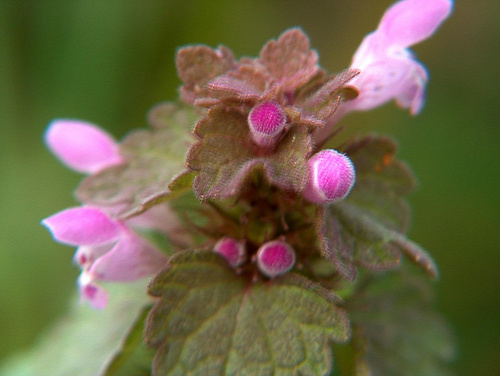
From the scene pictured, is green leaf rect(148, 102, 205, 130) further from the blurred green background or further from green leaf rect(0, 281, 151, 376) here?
the blurred green background

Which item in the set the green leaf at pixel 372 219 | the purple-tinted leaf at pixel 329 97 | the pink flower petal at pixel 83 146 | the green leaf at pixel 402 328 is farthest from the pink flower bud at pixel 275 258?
the pink flower petal at pixel 83 146

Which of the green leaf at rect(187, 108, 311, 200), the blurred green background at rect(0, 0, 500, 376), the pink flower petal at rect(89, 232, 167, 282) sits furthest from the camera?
the blurred green background at rect(0, 0, 500, 376)

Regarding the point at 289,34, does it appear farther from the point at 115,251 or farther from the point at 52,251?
the point at 52,251

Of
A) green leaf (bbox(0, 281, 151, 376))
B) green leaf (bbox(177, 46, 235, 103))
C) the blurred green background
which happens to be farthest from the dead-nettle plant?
the blurred green background

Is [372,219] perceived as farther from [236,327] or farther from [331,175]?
[236,327]

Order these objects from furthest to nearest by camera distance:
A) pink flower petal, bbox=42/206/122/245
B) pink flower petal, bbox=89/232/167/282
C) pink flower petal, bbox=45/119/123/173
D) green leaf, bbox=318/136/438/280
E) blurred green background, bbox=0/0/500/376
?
blurred green background, bbox=0/0/500/376
pink flower petal, bbox=45/119/123/173
pink flower petal, bbox=89/232/167/282
pink flower petal, bbox=42/206/122/245
green leaf, bbox=318/136/438/280
